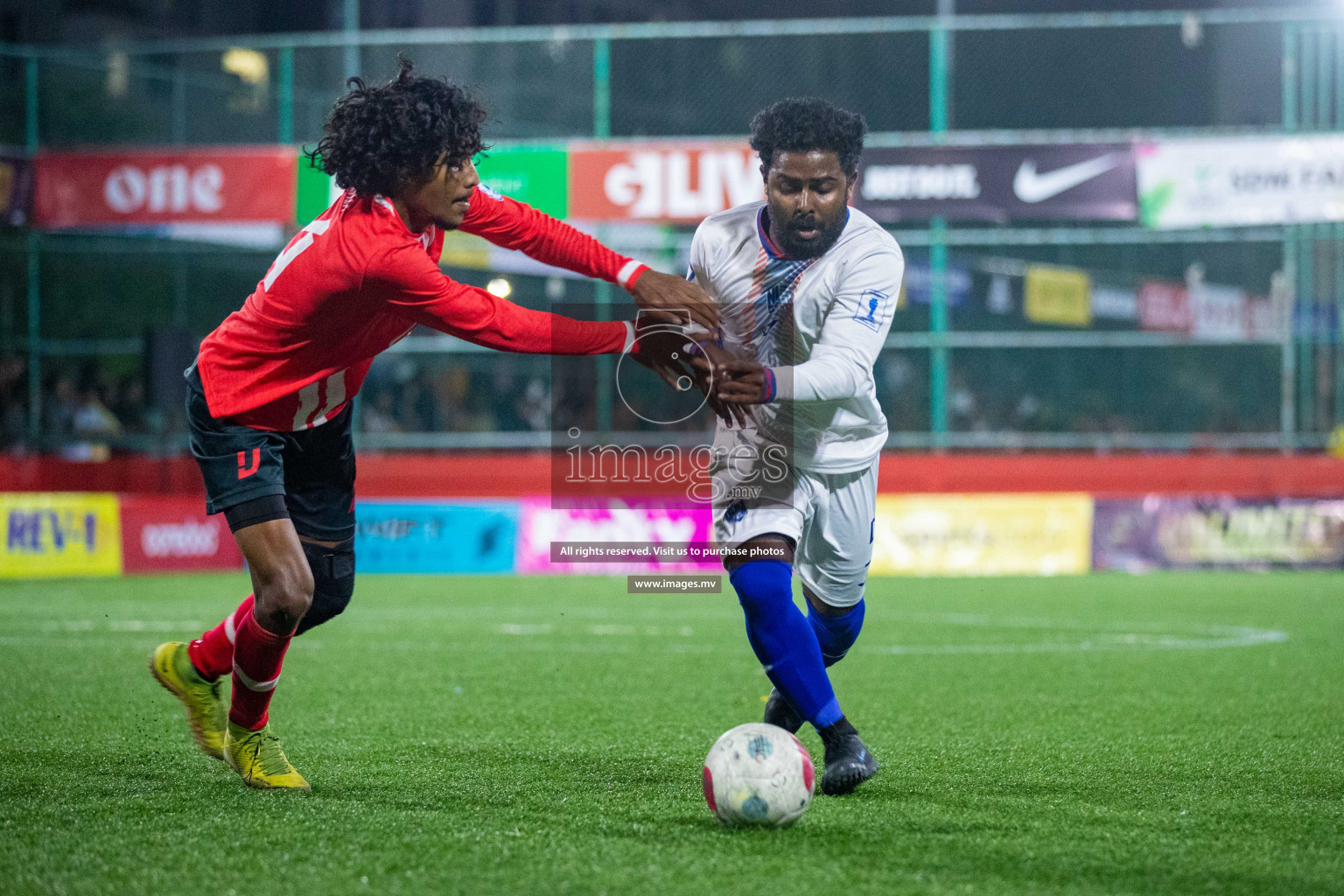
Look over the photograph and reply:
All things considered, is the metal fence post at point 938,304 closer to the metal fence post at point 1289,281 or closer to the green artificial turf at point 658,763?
the metal fence post at point 1289,281

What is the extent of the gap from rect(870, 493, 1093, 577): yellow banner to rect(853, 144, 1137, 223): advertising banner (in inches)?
123

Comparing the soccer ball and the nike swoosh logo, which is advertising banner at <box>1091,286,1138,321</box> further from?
the soccer ball

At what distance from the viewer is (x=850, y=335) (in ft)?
14.4

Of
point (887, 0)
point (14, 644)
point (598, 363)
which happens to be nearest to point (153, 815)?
point (14, 644)

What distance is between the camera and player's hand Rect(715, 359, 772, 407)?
4105mm

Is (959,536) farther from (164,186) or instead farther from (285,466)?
(285,466)

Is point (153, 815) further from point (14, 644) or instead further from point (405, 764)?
point (14, 644)

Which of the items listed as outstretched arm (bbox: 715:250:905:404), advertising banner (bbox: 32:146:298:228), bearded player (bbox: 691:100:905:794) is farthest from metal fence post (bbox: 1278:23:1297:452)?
outstretched arm (bbox: 715:250:905:404)

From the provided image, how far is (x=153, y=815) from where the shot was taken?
414 centimetres

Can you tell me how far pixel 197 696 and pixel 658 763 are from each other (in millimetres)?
1628

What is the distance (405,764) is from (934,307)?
11850 mm

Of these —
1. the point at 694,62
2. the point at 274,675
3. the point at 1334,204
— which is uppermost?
the point at 694,62

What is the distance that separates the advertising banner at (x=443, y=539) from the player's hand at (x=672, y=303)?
1087cm

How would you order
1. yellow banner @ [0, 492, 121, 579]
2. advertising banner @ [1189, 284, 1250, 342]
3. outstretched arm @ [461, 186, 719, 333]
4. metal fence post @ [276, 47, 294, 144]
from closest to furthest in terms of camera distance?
outstretched arm @ [461, 186, 719, 333] < yellow banner @ [0, 492, 121, 579] < metal fence post @ [276, 47, 294, 144] < advertising banner @ [1189, 284, 1250, 342]
